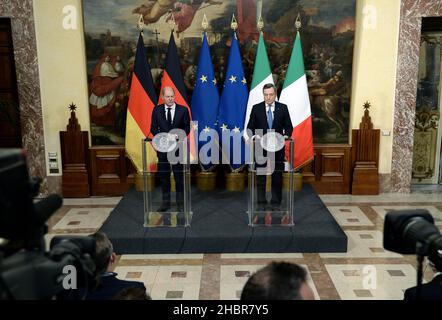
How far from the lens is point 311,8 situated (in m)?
7.39

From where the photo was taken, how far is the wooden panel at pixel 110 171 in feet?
25.3

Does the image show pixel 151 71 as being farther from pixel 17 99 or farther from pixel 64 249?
pixel 64 249

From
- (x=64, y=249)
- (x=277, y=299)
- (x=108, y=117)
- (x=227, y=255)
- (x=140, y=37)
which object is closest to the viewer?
(x=64, y=249)

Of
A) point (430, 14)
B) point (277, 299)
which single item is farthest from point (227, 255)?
point (430, 14)

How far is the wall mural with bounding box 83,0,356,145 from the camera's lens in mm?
7332

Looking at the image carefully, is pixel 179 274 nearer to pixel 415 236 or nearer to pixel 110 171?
pixel 110 171

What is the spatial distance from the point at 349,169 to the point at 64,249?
22.7ft

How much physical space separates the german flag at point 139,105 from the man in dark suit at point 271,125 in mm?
1953

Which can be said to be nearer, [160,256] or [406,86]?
[160,256]

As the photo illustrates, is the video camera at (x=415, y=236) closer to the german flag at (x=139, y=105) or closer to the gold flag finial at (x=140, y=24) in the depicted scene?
the german flag at (x=139, y=105)

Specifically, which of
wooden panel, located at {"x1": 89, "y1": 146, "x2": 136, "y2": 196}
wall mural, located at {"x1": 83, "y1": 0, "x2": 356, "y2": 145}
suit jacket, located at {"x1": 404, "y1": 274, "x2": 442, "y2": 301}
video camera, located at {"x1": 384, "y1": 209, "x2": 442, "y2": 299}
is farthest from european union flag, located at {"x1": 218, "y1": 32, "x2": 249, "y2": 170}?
video camera, located at {"x1": 384, "y1": 209, "x2": 442, "y2": 299}

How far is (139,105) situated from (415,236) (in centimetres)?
606

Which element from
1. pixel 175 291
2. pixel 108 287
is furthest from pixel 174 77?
pixel 108 287

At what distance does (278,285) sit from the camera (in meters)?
1.65
